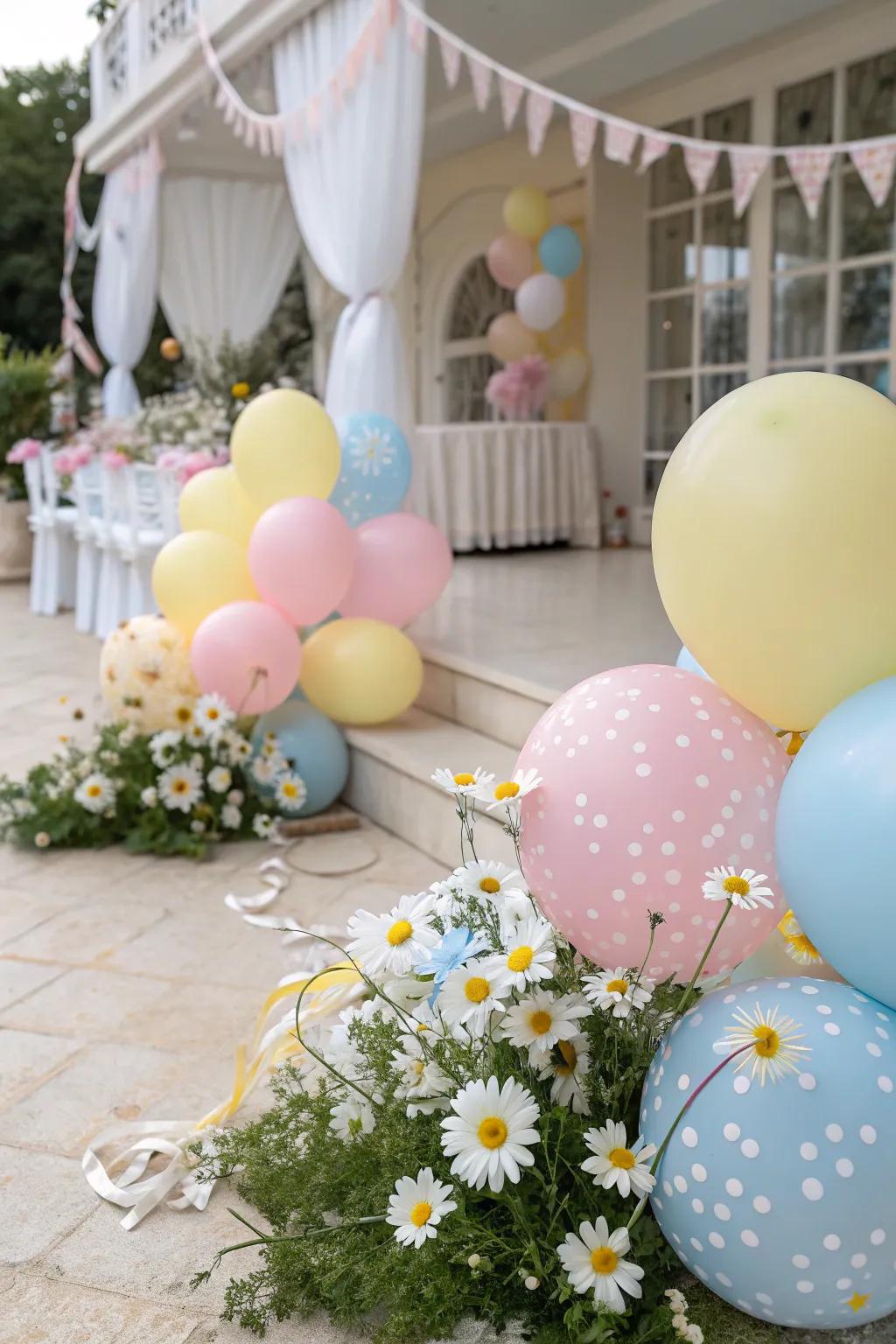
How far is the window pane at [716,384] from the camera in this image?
6.51 meters

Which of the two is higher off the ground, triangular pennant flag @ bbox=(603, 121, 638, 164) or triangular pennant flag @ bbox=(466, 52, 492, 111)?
triangular pennant flag @ bbox=(466, 52, 492, 111)

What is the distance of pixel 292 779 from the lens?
140 inches

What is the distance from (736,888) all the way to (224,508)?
2.77m

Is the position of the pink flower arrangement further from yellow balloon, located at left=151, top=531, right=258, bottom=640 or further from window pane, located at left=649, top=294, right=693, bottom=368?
yellow balloon, located at left=151, top=531, right=258, bottom=640

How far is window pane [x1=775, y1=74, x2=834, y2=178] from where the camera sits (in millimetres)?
5648

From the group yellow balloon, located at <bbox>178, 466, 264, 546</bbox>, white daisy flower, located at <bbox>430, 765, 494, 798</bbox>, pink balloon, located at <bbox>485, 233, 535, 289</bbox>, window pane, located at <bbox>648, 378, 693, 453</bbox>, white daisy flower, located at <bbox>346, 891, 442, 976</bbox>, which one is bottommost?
white daisy flower, located at <bbox>346, 891, 442, 976</bbox>

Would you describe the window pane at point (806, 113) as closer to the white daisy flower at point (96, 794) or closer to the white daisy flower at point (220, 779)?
the white daisy flower at point (220, 779)

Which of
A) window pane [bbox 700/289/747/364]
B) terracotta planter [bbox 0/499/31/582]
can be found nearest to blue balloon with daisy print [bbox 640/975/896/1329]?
window pane [bbox 700/289/747/364]

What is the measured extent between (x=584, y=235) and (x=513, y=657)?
454 cm

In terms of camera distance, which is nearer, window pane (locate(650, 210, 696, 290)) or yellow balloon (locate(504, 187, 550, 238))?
window pane (locate(650, 210, 696, 290))

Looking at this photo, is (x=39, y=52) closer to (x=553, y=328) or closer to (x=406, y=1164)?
(x=553, y=328)

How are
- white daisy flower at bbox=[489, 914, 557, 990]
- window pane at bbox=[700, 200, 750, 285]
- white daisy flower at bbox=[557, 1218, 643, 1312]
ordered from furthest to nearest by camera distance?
window pane at bbox=[700, 200, 750, 285]
white daisy flower at bbox=[489, 914, 557, 990]
white daisy flower at bbox=[557, 1218, 643, 1312]

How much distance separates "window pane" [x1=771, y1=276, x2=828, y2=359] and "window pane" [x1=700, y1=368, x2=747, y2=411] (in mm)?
315

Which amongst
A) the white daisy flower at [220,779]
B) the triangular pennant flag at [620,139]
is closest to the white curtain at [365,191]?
the triangular pennant flag at [620,139]
